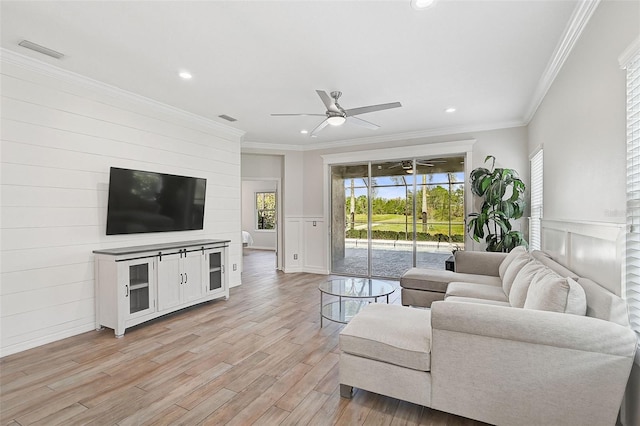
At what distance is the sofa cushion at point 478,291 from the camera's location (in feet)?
9.45

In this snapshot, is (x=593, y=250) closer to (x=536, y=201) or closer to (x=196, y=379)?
(x=536, y=201)

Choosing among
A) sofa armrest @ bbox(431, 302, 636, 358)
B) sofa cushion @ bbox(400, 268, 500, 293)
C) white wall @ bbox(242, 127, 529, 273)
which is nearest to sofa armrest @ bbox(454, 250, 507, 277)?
sofa cushion @ bbox(400, 268, 500, 293)

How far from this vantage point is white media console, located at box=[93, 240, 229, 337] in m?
3.20

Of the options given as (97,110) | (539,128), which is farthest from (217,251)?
(539,128)

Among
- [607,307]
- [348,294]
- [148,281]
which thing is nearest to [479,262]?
[348,294]

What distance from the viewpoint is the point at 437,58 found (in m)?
2.87

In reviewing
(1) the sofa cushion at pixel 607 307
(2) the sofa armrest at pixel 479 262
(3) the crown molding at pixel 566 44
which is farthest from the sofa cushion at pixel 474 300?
(3) the crown molding at pixel 566 44

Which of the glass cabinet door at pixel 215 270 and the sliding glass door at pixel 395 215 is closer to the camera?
the glass cabinet door at pixel 215 270

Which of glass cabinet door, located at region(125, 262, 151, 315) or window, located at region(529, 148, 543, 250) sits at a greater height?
window, located at region(529, 148, 543, 250)

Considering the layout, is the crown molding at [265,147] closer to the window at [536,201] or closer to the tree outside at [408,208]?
the tree outside at [408,208]

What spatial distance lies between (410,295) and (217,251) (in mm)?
2740

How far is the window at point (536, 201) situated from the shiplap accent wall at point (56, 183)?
5.03 meters

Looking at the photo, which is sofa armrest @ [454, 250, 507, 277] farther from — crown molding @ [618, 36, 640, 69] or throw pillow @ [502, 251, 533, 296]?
crown molding @ [618, 36, 640, 69]

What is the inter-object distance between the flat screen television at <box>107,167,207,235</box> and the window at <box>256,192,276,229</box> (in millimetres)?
5691
